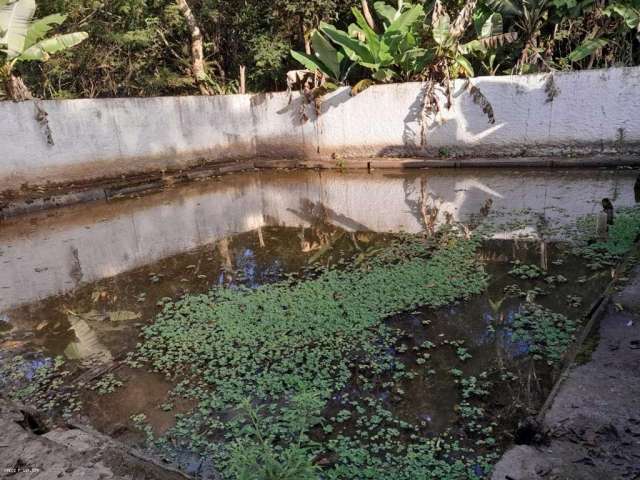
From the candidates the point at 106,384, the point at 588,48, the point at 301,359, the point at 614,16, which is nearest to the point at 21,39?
the point at 106,384

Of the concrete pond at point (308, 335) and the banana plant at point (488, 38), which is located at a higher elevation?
the banana plant at point (488, 38)

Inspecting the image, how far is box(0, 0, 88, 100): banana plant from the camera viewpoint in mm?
8586

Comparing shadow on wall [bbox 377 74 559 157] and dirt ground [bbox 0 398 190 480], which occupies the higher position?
shadow on wall [bbox 377 74 559 157]

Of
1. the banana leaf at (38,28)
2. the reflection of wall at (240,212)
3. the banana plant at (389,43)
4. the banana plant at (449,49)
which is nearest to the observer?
the reflection of wall at (240,212)

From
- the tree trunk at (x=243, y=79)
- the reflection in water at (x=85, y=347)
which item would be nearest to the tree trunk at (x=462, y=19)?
the tree trunk at (x=243, y=79)

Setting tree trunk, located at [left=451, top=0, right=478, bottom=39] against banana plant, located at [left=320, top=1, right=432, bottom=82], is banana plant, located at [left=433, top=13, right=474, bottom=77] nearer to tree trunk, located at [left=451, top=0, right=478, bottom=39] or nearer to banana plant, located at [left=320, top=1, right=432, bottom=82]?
tree trunk, located at [left=451, top=0, right=478, bottom=39]

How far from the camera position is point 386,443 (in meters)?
2.62

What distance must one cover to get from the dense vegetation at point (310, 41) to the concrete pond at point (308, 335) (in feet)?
14.5

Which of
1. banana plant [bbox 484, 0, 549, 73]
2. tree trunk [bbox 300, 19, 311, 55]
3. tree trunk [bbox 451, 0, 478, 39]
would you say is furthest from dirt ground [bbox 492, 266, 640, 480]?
tree trunk [bbox 300, 19, 311, 55]

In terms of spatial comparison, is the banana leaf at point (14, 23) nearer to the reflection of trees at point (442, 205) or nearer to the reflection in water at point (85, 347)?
the reflection in water at point (85, 347)

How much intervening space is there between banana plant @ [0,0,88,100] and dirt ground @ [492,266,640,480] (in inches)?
395

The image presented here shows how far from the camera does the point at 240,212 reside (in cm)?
812

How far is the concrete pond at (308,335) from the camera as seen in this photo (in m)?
2.57

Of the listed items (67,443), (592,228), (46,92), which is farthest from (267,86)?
(67,443)
